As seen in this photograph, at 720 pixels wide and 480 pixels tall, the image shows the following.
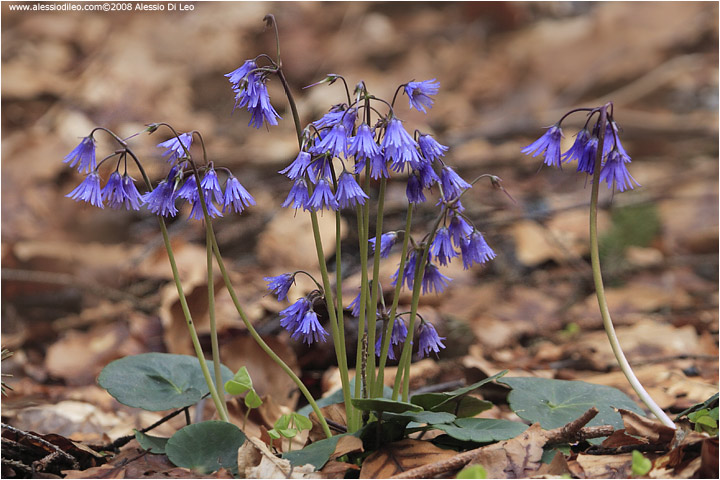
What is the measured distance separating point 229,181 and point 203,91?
596 centimetres

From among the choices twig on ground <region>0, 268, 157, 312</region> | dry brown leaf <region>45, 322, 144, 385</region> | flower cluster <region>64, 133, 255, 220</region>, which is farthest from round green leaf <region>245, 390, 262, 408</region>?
twig on ground <region>0, 268, 157, 312</region>

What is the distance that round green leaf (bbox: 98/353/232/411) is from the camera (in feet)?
6.54

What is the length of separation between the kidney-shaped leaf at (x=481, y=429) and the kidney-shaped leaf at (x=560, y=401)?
3.7 inches

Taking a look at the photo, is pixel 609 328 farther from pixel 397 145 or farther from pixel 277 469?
pixel 277 469

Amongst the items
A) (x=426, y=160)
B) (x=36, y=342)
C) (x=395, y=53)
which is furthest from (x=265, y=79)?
(x=395, y=53)

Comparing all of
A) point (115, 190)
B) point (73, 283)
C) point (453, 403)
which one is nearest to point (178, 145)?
point (115, 190)

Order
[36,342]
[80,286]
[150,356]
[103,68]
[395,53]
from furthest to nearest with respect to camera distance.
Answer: [395,53], [103,68], [80,286], [36,342], [150,356]

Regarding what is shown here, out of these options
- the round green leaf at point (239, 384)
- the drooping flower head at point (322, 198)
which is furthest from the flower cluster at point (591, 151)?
the round green leaf at point (239, 384)

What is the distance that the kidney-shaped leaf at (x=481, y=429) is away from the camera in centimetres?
172

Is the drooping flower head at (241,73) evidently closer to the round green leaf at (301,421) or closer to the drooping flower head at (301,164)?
the drooping flower head at (301,164)

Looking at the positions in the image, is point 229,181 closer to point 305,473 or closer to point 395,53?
point 305,473

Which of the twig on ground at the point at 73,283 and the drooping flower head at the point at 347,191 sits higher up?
the drooping flower head at the point at 347,191

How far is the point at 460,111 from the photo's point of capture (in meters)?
7.82

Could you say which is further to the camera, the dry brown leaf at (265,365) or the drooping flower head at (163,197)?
the dry brown leaf at (265,365)
